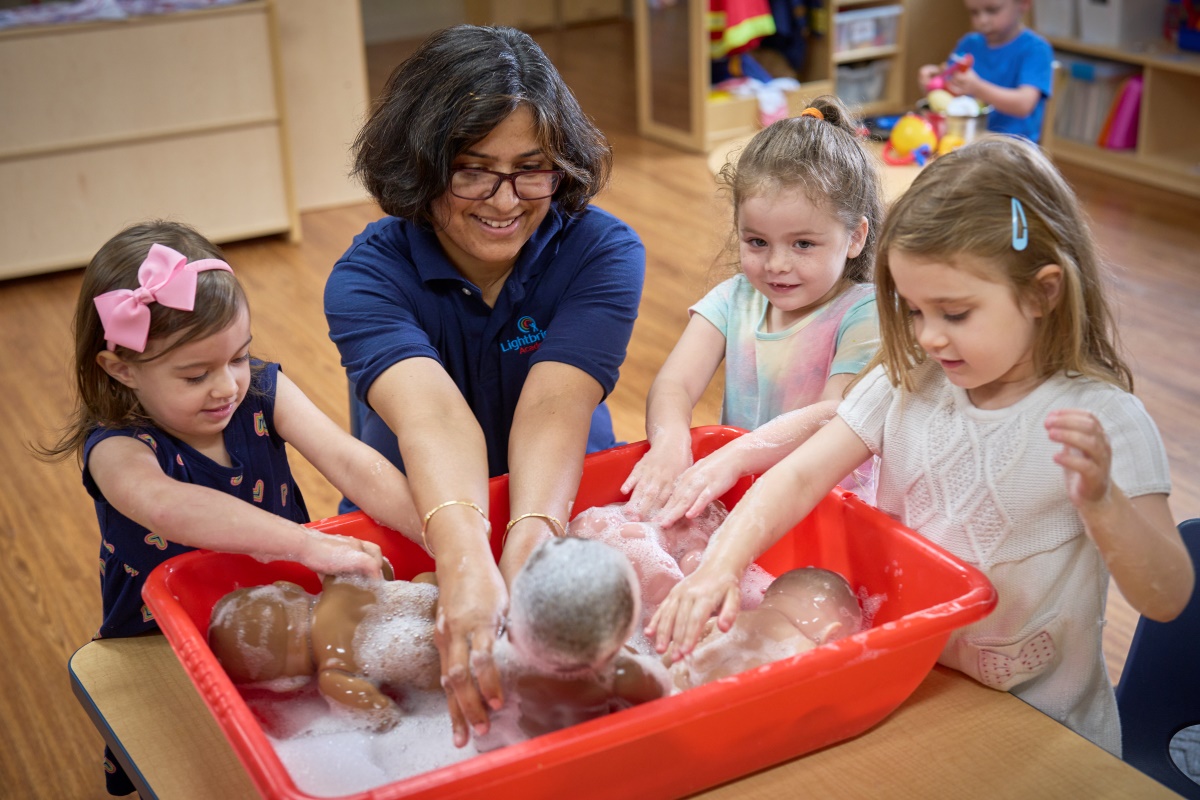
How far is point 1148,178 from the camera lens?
4.11 meters

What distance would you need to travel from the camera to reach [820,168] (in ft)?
4.30

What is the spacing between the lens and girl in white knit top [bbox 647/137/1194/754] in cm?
92

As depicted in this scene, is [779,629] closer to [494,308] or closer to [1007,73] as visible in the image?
[494,308]

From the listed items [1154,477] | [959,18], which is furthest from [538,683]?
[959,18]

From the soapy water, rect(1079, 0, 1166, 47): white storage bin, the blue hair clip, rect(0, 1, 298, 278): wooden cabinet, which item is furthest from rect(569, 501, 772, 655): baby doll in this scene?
rect(1079, 0, 1166, 47): white storage bin

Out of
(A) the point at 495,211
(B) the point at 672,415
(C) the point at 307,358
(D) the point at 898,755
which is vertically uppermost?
(A) the point at 495,211

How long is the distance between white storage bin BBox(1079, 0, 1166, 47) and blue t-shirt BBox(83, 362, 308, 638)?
393 centimetres

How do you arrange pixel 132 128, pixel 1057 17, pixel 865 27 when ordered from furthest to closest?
pixel 865 27, pixel 1057 17, pixel 132 128

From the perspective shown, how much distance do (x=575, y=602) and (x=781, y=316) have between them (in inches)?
28.3

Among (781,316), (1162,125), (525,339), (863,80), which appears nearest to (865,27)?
(863,80)

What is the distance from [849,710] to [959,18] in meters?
4.78

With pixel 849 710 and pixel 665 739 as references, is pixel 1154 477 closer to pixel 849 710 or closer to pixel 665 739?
pixel 849 710

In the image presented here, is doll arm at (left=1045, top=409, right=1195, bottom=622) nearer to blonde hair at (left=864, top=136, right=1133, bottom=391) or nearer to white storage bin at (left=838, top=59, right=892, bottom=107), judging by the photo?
blonde hair at (left=864, top=136, right=1133, bottom=391)

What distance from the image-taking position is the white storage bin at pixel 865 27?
4758 mm
